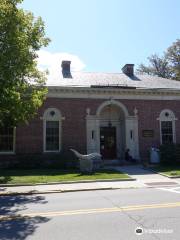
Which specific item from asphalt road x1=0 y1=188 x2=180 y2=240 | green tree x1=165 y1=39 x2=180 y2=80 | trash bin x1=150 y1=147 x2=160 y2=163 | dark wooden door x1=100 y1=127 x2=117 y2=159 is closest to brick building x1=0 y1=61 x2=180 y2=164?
dark wooden door x1=100 y1=127 x2=117 y2=159

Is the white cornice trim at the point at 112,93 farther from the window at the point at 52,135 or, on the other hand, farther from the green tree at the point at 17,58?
the green tree at the point at 17,58

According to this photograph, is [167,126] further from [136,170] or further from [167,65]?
[167,65]

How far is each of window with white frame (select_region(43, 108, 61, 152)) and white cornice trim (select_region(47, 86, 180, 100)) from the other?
1.34 meters

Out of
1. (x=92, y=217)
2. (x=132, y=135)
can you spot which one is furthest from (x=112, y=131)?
(x=92, y=217)

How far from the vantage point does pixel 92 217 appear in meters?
8.30

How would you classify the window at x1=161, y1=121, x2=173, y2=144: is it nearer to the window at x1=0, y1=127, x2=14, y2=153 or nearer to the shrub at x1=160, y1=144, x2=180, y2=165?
the shrub at x1=160, y1=144, x2=180, y2=165

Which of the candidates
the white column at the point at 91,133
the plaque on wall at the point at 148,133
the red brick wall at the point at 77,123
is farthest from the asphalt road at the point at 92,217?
the plaque on wall at the point at 148,133

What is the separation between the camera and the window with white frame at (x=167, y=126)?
85.4ft

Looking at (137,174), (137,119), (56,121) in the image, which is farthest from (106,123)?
(137,174)

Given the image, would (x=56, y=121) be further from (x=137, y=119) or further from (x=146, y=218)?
(x=146, y=218)

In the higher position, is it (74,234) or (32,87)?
(32,87)

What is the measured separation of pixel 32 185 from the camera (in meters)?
15.4

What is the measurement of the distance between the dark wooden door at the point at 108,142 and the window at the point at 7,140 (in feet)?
22.9

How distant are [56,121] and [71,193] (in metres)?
11.8
